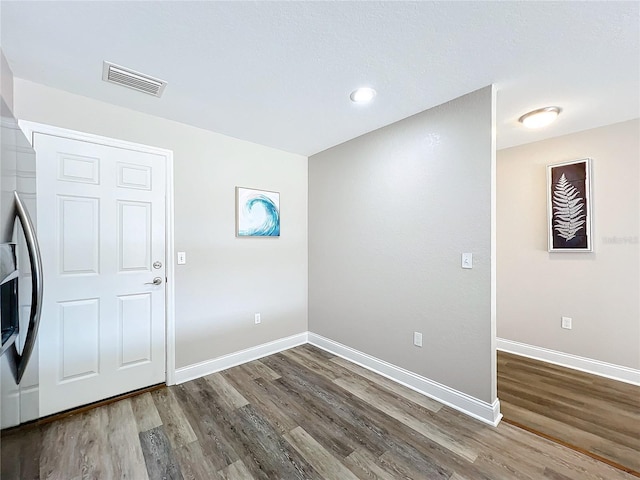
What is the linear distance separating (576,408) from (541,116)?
2.34 m

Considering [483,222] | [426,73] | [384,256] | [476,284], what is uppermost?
[426,73]

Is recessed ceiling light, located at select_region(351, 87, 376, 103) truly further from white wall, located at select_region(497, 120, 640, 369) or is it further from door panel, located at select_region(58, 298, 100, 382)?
door panel, located at select_region(58, 298, 100, 382)

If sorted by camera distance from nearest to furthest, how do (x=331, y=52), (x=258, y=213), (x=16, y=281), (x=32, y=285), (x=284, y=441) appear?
(x=16, y=281) < (x=32, y=285) < (x=331, y=52) < (x=284, y=441) < (x=258, y=213)

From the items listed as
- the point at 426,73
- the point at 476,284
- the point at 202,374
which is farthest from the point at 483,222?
the point at 202,374

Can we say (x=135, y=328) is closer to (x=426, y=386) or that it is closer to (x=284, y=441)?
(x=284, y=441)

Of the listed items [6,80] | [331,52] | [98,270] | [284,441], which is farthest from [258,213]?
[284,441]

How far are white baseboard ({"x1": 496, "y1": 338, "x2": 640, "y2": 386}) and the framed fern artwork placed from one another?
1087 millimetres

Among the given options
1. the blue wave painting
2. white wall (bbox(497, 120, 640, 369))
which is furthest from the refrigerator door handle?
white wall (bbox(497, 120, 640, 369))

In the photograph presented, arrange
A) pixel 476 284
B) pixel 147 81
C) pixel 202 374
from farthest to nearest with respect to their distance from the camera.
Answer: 1. pixel 202 374
2. pixel 476 284
3. pixel 147 81

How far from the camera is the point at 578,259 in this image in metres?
2.74

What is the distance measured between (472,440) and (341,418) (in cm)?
85

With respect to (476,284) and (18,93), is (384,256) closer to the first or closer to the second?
(476,284)

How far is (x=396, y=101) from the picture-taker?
2152 millimetres

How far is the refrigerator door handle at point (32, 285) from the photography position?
1.12m
